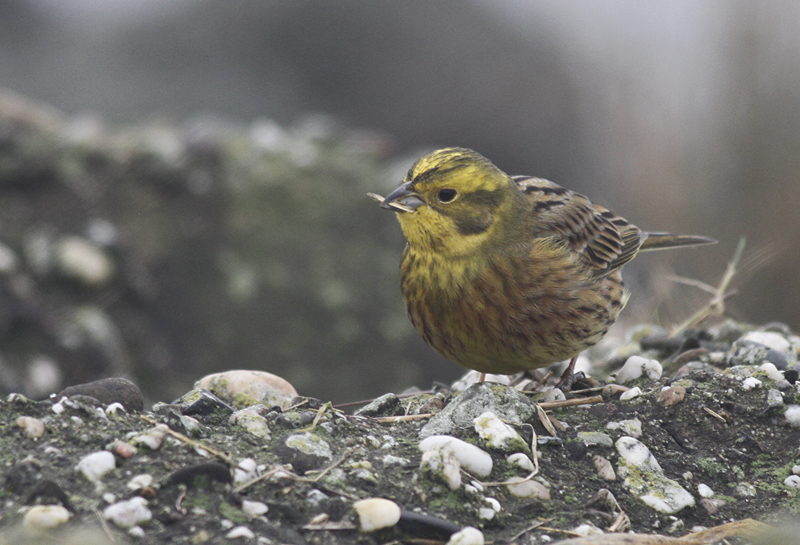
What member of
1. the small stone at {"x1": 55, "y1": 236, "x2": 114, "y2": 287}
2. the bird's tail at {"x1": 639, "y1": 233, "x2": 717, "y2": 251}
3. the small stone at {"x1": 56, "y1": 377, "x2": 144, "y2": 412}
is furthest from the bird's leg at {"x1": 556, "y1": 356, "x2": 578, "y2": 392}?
the small stone at {"x1": 55, "y1": 236, "x2": 114, "y2": 287}

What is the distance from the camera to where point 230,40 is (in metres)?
13.2

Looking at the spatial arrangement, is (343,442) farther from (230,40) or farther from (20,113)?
(230,40)

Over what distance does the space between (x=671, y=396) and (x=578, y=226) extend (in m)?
1.26

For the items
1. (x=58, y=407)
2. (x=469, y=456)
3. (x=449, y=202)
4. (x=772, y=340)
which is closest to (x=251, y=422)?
(x=58, y=407)

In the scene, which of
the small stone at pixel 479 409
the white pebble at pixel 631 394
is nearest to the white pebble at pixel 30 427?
the small stone at pixel 479 409

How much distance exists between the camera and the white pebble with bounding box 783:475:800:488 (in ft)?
9.27

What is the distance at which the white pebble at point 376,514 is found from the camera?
219cm

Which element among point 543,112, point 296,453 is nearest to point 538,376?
point 296,453

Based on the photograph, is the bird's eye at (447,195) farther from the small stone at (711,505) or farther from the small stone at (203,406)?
the small stone at (711,505)

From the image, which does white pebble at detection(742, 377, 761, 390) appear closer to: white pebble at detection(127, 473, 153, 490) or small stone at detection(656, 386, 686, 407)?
small stone at detection(656, 386, 686, 407)

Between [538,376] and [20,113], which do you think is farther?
[20,113]

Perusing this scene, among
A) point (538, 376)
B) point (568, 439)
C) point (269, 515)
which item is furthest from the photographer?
point (538, 376)

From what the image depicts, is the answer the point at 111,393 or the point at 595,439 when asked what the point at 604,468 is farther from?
the point at 111,393

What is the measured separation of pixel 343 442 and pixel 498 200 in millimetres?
1506
